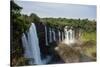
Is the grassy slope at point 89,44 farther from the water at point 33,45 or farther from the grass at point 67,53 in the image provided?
the water at point 33,45

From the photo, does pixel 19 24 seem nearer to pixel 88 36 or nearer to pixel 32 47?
pixel 32 47

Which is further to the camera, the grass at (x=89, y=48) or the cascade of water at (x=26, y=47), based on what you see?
the grass at (x=89, y=48)

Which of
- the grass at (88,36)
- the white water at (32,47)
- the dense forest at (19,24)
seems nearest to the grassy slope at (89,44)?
the grass at (88,36)

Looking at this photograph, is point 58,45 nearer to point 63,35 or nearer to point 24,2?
point 63,35

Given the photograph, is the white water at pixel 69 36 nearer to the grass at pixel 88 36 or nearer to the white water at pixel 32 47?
the grass at pixel 88 36

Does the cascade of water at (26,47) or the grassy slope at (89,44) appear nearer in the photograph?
the cascade of water at (26,47)

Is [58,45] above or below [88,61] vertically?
above

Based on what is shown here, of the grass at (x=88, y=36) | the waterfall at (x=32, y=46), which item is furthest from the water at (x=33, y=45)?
the grass at (x=88, y=36)

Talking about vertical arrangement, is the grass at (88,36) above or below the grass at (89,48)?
above

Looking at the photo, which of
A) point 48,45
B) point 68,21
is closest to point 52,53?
point 48,45
